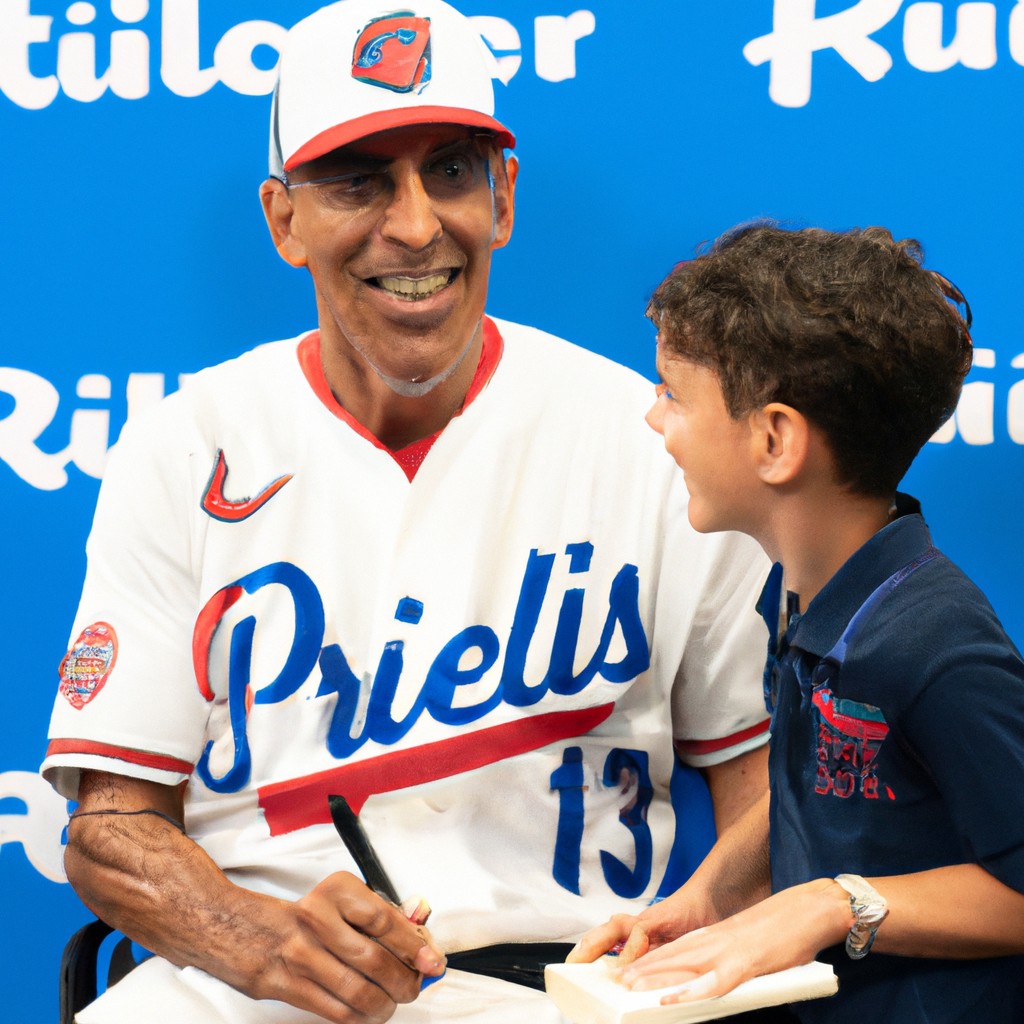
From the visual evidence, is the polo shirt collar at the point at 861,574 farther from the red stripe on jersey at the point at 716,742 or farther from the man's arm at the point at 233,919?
the man's arm at the point at 233,919

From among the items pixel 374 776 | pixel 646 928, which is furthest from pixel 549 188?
pixel 646 928

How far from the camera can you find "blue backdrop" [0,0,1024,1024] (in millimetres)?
1311

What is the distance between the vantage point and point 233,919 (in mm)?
1057

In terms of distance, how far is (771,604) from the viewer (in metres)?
1.14

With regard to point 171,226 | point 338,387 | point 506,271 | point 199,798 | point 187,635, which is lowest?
point 199,798

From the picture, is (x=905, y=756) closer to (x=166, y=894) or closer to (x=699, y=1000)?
(x=699, y=1000)

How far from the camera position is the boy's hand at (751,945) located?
2.48ft

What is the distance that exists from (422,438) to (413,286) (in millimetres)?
160

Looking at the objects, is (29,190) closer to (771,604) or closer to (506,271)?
(506,271)

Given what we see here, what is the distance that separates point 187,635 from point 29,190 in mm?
587

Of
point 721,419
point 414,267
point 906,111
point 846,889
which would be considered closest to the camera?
point 846,889

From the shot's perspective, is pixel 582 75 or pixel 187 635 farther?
pixel 582 75

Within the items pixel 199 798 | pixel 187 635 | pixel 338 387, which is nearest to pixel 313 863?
pixel 199 798

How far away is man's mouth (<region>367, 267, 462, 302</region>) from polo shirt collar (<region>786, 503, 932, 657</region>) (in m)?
0.48
